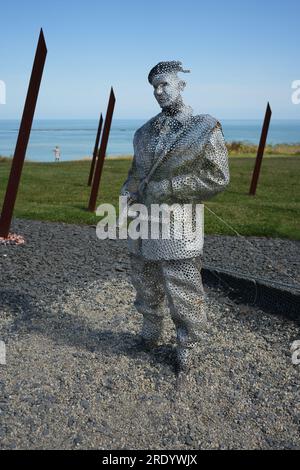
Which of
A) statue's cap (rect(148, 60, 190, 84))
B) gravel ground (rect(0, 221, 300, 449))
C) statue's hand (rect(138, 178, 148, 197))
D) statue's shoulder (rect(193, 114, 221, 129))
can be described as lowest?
gravel ground (rect(0, 221, 300, 449))

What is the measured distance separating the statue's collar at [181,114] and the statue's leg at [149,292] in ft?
3.10

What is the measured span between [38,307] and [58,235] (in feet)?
8.41

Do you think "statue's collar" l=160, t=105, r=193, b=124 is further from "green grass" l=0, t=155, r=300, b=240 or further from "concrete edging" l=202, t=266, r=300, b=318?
"green grass" l=0, t=155, r=300, b=240

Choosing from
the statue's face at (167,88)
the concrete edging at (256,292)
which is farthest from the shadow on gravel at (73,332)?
the statue's face at (167,88)

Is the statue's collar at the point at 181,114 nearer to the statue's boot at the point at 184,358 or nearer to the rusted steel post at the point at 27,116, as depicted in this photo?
the statue's boot at the point at 184,358

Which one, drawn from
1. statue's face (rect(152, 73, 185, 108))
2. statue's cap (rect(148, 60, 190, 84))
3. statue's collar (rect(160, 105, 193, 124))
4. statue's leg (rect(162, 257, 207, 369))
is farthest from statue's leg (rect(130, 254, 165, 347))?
statue's cap (rect(148, 60, 190, 84))

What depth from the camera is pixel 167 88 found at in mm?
3264

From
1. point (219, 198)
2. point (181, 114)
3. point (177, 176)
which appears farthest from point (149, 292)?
point (219, 198)

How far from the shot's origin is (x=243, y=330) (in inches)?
181

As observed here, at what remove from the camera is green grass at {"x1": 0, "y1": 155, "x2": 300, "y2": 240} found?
8.54m

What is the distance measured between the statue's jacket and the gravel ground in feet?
3.07

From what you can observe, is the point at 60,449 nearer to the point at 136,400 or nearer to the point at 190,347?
the point at 136,400

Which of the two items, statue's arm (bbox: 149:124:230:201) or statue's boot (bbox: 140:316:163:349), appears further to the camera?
statue's boot (bbox: 140:316:163:349)
